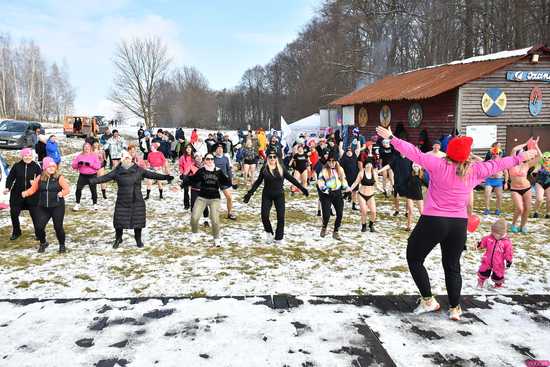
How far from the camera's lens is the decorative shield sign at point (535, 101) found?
636 inches

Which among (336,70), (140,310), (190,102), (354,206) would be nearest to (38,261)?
(140,310)

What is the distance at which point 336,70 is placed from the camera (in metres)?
43.5

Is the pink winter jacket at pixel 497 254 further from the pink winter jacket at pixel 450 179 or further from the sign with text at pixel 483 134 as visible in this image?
the sign with text at pixel 483 134

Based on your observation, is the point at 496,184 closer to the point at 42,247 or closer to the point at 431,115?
the point at 42,247

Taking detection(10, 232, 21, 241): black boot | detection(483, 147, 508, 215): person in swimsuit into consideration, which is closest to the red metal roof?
detection(483, 147, 508, 215): person in swimsuit

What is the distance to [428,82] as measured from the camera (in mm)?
19031

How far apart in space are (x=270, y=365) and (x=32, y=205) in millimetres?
→ 5410

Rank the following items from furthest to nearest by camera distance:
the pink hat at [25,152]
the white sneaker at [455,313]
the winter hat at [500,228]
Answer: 1. the pink hat at [25,152]
2. the winter hat at [500,228]
3. the white sneaker at [455,313]

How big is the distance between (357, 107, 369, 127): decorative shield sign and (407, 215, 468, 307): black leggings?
20.6 metres

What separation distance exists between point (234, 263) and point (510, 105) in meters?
15.2

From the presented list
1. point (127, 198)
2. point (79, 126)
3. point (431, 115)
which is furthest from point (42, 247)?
point (79, 126)

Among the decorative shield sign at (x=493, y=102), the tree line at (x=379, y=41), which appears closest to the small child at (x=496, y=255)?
the decorative shield sign at (x=493, y=102)

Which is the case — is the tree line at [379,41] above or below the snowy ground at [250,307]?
above

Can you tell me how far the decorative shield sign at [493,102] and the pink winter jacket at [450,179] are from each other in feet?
45.9
